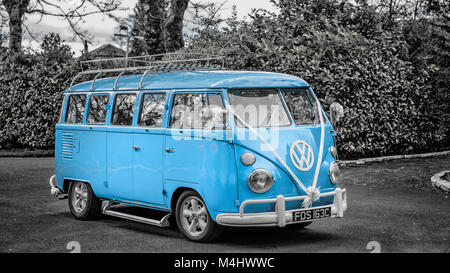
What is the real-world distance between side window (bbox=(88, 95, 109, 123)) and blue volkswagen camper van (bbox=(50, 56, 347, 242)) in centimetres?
20

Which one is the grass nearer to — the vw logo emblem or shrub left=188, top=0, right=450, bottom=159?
shrub left=188, top=0, right=450, bottom=159

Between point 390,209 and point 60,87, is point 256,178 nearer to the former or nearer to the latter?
point 390,209

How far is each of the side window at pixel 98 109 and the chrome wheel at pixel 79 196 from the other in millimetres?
1083

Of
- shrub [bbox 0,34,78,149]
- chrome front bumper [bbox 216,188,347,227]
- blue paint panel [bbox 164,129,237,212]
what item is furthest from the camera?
shrub [bbox 0,34,78,149]

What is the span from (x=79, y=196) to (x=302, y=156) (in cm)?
420

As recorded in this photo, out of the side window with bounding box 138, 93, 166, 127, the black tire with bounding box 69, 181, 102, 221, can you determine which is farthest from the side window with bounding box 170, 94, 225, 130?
the black tire with bounding box 69, 181, 102, 221

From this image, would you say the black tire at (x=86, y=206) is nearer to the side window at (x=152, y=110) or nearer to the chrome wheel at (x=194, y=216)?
the side window at (x=152, y=110)

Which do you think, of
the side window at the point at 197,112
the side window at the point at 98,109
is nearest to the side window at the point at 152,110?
the side window at the point at 197,112

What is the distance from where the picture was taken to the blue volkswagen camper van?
747 cm

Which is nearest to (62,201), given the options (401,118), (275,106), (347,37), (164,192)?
(164,192)

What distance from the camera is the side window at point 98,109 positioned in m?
9.90

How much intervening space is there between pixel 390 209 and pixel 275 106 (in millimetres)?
3577

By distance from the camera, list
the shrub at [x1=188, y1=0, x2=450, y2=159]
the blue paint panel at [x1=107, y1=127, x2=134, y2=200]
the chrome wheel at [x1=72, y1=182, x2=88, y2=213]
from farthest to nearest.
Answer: the shrub at [x1=188, y1=0, x2=450, y2=159] → the chrome wheel at [x1=72, y1=182, x2=88, y2=213] → the blue paint panel at [x1=107, y1=127, x2=134, y2=200]
